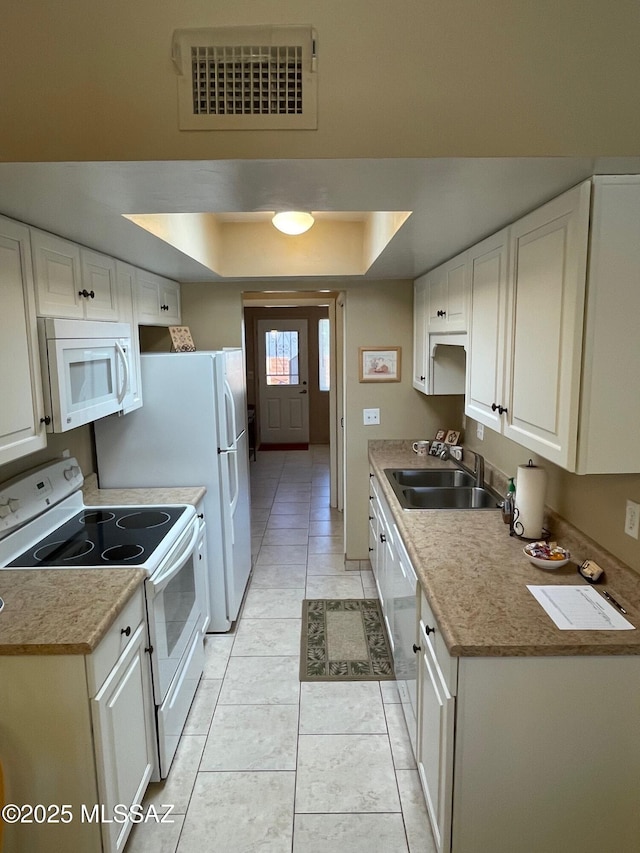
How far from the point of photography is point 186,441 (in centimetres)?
301

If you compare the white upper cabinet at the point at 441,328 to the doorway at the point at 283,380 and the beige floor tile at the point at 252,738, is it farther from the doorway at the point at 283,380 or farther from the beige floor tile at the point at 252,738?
the doorway at the point at 283,380

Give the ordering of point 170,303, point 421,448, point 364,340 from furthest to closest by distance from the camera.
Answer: point 364,340
point 421,448
point 170,303

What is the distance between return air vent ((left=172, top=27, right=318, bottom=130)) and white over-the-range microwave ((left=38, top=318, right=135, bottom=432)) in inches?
39.0

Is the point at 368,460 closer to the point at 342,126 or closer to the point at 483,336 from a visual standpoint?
the point at 483,336

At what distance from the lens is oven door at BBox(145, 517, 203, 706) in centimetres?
205

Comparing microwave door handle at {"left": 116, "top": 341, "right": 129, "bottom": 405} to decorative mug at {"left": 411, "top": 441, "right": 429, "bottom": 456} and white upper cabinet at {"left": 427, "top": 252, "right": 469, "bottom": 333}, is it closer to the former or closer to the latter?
white upper cabinet at {"left": 427, "top": 252, "right": 469, "bottom": 333}

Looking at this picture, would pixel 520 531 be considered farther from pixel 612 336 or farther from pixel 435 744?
pixel 612 336

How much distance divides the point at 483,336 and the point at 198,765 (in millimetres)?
2147

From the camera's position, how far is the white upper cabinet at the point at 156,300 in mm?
2932

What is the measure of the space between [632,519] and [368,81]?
1481 millimetres

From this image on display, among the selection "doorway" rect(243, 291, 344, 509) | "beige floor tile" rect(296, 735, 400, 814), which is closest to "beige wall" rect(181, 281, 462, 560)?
"beige floor tile" rect(296, 735, 400, 814)

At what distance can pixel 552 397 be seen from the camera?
1.58 meters

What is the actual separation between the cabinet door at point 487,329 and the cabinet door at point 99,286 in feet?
5.47

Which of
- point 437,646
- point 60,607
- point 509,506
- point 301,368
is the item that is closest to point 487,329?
point 509,506
